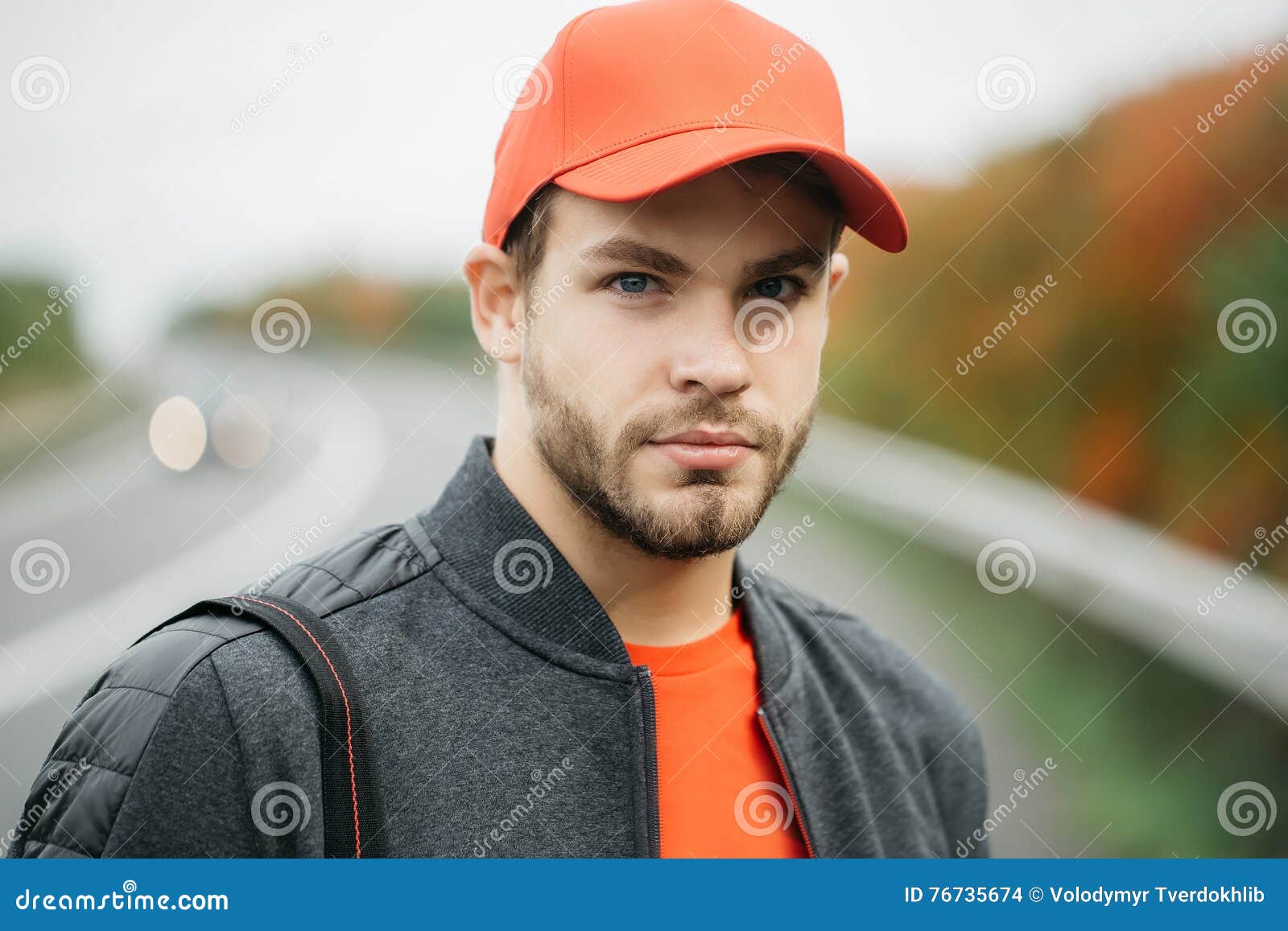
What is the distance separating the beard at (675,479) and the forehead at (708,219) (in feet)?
0.84

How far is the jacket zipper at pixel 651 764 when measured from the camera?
1830 mm

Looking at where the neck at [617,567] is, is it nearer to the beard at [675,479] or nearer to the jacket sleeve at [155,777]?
the beard at [675,479]

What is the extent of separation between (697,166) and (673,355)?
33cm

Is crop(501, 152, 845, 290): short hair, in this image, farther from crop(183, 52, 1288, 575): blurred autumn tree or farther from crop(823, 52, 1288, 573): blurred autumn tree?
crop(823, 52, 1288, 573): blurred autumn tree

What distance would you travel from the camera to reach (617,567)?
200cm

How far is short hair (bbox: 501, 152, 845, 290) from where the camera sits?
75.5 inches

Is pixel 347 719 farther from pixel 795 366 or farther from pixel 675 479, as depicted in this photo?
pixel 795 366

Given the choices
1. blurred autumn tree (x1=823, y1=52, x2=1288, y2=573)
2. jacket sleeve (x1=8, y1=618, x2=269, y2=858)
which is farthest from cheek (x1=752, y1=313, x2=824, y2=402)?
blurred autumn tree (x1=823, y1=52, x2=1288, y2=573)

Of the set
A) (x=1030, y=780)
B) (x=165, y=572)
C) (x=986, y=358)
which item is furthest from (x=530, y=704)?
(x=165, y=572)

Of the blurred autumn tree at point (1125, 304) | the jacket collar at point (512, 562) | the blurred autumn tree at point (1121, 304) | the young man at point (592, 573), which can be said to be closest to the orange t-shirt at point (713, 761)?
the young man at point (592, 573)

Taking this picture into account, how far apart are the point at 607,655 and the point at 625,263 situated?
730 millimetres

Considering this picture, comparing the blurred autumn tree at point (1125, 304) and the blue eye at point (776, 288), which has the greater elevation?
the blurred autumn tree at point (1125, 304)

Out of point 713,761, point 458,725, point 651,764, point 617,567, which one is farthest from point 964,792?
point 458,725

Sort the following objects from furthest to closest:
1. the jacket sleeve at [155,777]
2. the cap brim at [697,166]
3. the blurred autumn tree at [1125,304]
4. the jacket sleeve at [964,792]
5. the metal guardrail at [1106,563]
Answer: the blurred autumn tree at [1125,304]
the metal guardrail at [1106,563]
the jacket sleeve at [964,792]
the cap brim at [697,166]
the jacket sleeve at [155,777]
